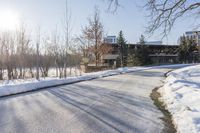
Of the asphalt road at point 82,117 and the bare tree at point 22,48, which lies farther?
the bare tree at point 22,48

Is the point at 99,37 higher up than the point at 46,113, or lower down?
higher up

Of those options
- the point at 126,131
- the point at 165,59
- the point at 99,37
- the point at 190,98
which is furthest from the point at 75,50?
the point at 126,131

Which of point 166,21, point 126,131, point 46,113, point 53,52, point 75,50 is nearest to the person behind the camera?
point 126,131

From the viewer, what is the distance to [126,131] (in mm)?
6453

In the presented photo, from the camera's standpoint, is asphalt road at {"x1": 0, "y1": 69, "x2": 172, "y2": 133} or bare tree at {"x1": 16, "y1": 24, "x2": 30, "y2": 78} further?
bare tree at {"x1": 16, "y1": 24, "x2": 30, "y2": 78}

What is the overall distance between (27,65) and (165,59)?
4969 centimetres

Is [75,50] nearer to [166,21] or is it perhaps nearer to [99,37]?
[99,37]

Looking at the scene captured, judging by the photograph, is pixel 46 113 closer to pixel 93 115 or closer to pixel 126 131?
pixel 93 115

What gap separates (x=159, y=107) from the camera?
9.85 m

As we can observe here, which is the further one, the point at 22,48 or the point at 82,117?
the point at 22,48

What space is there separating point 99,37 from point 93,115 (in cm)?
3488

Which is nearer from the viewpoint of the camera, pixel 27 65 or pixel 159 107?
pixel 159 107

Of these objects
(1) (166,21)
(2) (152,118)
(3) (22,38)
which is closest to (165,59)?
(3) (22,38)

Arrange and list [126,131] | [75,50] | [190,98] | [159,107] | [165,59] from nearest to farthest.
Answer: [126,131]
[159,107]
[190,98]
[75,50]
[165,59]
